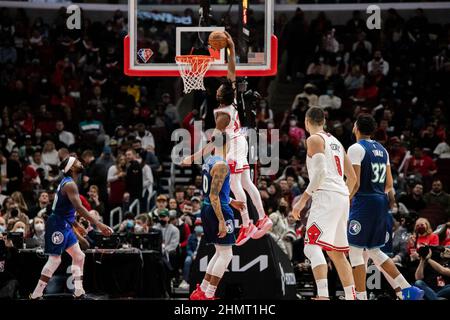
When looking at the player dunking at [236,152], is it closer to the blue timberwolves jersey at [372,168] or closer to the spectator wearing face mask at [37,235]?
the blue timberwolves jersey at [372,168]

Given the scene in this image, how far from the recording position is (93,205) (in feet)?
63.8

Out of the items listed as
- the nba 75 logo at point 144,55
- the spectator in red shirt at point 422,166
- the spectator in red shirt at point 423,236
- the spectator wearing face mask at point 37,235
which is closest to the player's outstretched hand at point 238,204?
the nba 75 logo at point 144,55

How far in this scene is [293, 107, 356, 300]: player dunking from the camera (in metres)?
11.3

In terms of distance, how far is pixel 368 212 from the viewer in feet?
38.8

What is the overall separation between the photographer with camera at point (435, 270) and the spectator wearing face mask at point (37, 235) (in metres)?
6.19

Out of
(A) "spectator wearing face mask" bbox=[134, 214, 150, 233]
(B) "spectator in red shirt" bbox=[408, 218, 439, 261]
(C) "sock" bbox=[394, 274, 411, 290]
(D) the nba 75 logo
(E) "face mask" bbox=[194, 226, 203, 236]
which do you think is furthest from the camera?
(E) "face mask" bbox=[194, 226, 203, 236]

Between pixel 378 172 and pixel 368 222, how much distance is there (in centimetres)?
58

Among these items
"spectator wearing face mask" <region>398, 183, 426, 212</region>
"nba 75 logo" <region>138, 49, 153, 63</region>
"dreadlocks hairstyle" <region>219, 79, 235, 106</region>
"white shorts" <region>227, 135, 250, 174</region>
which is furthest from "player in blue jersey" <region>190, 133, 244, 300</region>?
"spectator wearing face mask" <region>398, 183, 426, 212</region>

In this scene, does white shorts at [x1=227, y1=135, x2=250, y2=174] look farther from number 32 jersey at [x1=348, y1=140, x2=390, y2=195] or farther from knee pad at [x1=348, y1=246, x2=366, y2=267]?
knee pad at [x1=348, y1=246, x2=366, y2=267]

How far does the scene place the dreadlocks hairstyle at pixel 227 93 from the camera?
12.7m

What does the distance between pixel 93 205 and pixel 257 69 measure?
21.7 ft

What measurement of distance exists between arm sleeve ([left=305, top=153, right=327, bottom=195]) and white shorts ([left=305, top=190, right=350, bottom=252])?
16cm

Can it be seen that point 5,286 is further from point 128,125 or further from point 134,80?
point 134,80
